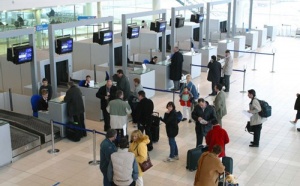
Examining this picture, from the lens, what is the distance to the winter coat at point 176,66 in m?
15.5

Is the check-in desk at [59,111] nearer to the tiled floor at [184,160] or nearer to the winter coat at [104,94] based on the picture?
the tiled floor at [184,160]

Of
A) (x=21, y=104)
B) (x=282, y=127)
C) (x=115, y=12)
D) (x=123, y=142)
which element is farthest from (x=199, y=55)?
(x=115, y=12)

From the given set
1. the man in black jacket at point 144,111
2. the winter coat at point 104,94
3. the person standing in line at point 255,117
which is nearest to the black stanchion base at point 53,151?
the winter coat at point 104,94

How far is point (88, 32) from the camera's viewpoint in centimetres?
3162

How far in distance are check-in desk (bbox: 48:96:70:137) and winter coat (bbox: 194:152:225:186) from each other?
526 centimetres

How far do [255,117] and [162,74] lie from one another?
20.8 ft

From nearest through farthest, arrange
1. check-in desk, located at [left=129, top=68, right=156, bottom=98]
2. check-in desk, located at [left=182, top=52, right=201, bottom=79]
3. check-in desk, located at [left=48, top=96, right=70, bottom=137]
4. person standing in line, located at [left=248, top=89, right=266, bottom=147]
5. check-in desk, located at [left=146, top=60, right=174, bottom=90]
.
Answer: person standing in line, located at [left=248, top=89, right=266, bottom=147] → check-in desk, located at [left=48, top=96, right=70, bottom=137] → check-in desk, located at [left=129, top=68, right=156, bottom=98] → check-in desk, located at [left=146, top=60, right=174, bottom=90] → check-in desk, located at [left=182, top=52, right=201, bottom=79]

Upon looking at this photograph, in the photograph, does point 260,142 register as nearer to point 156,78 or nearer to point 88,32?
point 156,78

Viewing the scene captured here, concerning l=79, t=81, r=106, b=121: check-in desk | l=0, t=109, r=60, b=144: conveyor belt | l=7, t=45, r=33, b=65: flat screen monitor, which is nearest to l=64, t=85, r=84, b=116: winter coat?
l=0, t=109, r=60, b=144: conveyor belt

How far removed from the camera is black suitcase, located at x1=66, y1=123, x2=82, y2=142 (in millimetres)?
11133

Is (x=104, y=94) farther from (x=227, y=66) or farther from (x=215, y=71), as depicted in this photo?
(x=227, y=66)

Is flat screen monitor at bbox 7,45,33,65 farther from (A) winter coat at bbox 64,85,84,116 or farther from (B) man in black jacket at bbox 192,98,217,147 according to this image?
(B) man in black jacket at bbox 192,98,217,147

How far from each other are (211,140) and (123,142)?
249cm

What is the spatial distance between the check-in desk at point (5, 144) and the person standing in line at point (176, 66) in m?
7.45
